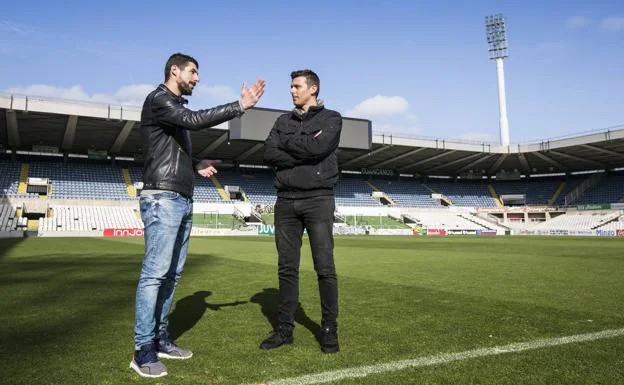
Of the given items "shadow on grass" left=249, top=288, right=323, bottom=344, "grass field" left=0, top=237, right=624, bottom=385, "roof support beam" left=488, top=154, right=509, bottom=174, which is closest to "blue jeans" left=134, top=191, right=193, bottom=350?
"grass field" left=0, top=237, right=624, bottom=385

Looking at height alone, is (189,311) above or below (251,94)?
below

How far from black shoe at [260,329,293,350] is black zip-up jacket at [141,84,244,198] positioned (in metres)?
1.26

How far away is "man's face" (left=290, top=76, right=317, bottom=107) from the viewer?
Result: 367cm

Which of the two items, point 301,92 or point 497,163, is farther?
point 497,163

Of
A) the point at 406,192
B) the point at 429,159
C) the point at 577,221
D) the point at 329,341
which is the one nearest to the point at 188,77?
the point at 329,341

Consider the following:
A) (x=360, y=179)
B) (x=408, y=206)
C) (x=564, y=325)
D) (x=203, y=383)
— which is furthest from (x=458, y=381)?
(x=360, y=179)

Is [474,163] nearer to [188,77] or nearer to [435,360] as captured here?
[435,360]

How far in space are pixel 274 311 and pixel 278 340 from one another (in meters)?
1.51

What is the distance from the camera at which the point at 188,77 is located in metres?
3.30

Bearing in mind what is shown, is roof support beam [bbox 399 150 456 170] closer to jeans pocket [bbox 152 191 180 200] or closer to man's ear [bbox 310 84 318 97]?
man's ear [bbox 310 84 318 97]

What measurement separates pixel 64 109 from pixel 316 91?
111 ft

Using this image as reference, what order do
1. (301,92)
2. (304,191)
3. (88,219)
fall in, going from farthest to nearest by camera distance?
(88,219), (301,92), (304,191)

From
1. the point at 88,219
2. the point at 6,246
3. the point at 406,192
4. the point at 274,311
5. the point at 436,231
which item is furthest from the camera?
the point at 406,192

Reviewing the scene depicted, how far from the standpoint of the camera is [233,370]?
9.32ft
